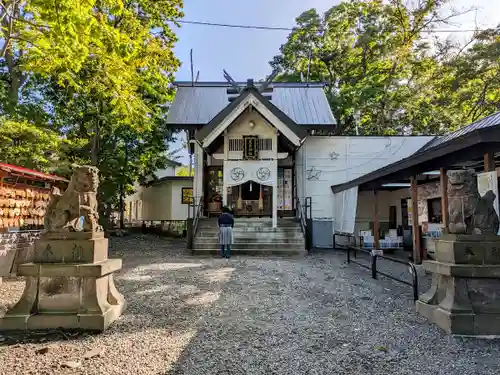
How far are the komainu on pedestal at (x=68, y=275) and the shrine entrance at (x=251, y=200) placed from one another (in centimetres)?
1082

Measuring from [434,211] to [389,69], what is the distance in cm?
1478

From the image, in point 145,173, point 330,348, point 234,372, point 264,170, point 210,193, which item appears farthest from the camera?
point 145,173

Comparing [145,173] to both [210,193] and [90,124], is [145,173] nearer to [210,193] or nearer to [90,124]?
[90,124]

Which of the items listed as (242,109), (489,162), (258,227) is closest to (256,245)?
Result: (258,227)

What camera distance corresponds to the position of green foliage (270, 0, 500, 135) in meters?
20.7

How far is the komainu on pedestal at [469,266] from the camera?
4223mm

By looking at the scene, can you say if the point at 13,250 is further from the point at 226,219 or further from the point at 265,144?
the point at 265,144

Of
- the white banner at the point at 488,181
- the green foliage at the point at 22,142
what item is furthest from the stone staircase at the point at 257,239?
the white banner at the point at 488,181

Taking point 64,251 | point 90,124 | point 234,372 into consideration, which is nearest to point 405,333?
point 234,372

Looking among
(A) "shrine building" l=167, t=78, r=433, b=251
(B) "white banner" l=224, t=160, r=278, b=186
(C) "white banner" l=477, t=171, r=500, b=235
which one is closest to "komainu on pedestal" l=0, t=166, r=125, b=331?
(C) "white banner" l=477, t=171, r=500, b=235

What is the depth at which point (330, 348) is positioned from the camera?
3.90m

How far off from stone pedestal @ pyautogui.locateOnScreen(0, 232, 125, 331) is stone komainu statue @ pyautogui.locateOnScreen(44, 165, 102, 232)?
0.13 metres

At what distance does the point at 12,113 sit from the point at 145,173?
9.32 meters

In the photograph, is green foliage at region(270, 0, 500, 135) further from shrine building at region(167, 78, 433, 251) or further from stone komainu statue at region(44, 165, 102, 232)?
stone komainu statue at region(44, 165, 102, 232)
